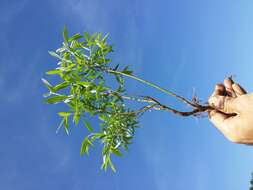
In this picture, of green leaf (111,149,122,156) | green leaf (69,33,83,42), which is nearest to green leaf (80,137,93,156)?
green leaf (111,149,122,156)

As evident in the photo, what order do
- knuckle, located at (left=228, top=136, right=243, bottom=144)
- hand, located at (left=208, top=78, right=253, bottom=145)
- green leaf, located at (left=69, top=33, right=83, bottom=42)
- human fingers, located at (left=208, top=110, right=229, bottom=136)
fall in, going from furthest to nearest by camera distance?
green leaf, located at (left=69, top=33, right=83, bottom=42) → human fingers, located at (left=208, top=110, right=229, bottom=136) → knuckle, located at (left=228, top=136, right=243, bottom=144) → hand, located at (left=208, top=78, right=253, bottom=145)

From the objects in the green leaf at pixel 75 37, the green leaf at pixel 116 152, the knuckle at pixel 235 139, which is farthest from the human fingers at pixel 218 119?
the green leaf at pixel 75 37

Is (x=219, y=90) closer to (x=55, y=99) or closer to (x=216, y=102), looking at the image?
(x=216, y=102)

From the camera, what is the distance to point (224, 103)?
13.4ft

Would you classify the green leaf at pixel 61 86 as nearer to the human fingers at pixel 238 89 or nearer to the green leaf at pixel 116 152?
the green leaf at pixel 116 152

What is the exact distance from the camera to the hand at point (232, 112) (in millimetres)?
3607

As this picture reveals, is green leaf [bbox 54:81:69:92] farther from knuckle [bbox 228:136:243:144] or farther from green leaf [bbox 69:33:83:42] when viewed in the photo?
knuckle [bbox 228:136:243:144]

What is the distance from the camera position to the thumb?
390cm

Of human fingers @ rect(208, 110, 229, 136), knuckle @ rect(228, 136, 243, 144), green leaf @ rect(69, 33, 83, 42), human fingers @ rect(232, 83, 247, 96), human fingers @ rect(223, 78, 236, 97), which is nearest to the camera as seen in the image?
knuckle @ rect(228, 136, 243, 144)

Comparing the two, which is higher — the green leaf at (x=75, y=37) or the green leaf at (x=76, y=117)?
the green leaf at (x=75, y=37)

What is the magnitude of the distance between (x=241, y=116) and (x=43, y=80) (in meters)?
2.93

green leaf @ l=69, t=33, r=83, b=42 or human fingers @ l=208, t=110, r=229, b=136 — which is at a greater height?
green leaf @ l=69, t=33, r=83, b=42

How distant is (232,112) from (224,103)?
18 centimetres

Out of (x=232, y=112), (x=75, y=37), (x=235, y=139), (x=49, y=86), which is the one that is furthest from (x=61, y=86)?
(x=235, y=139)
